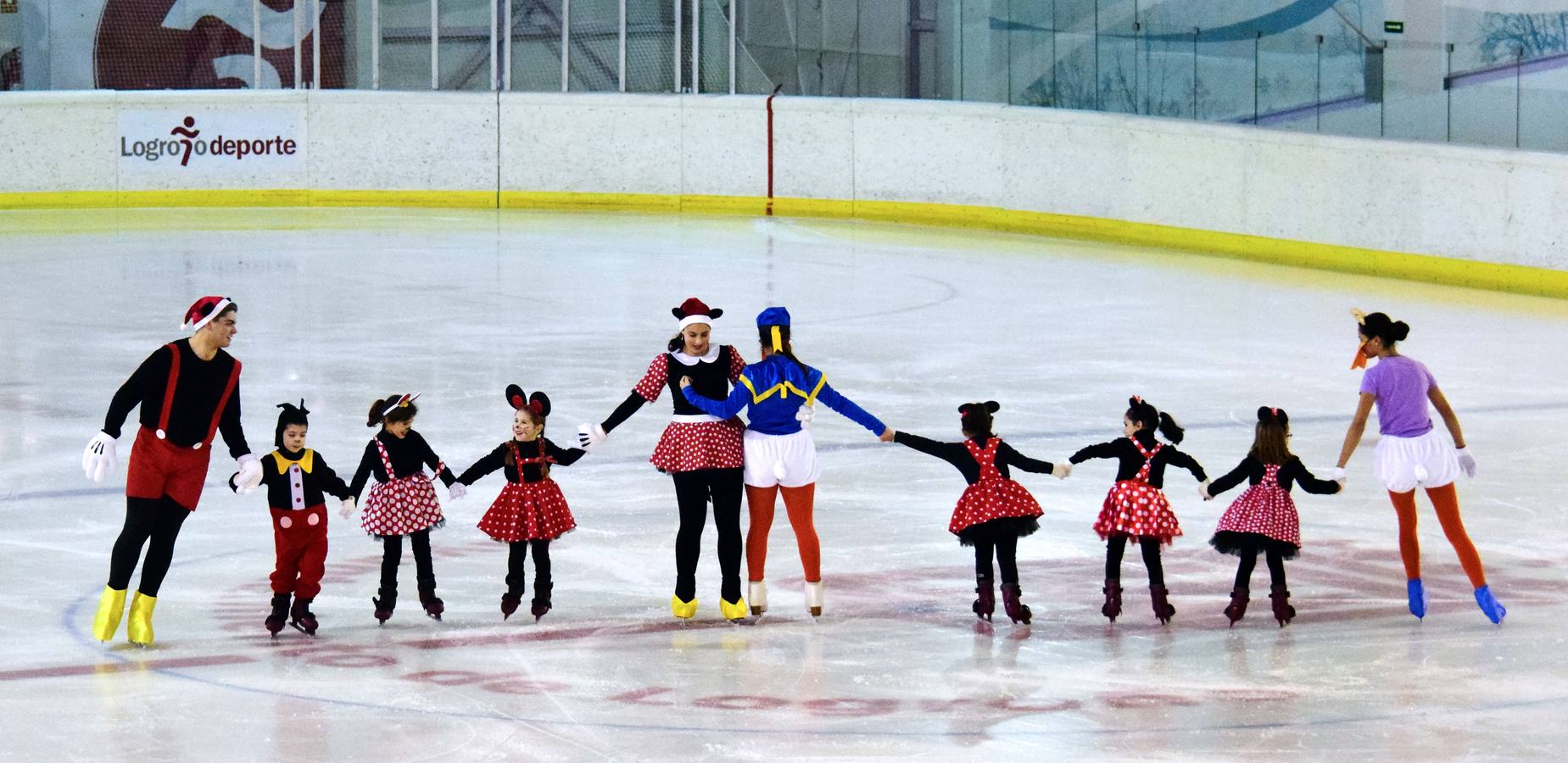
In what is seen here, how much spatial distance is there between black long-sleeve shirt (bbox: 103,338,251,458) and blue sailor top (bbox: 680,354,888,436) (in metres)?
1.58

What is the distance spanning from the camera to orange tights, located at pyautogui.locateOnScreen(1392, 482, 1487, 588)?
7.75 m

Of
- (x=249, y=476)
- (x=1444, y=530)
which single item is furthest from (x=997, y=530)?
(x=249, y=476)

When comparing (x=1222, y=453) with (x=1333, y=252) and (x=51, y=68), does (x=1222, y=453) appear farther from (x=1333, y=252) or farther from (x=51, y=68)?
(x=51, y=68)

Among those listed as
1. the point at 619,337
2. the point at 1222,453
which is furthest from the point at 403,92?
the point at 1222,453

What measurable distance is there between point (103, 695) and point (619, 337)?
8890mm

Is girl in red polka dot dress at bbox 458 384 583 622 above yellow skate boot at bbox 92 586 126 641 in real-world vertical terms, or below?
above

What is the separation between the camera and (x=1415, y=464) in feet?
25.4

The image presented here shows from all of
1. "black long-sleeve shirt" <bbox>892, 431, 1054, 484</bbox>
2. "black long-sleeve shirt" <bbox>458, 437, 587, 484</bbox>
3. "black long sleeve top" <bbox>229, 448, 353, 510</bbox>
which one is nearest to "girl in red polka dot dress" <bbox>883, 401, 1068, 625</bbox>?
"black long-sleeve shirt" <bbox>892, 431, 1054, 484</bbox>

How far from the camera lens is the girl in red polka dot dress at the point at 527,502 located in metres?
7.70

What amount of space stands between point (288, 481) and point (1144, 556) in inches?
114

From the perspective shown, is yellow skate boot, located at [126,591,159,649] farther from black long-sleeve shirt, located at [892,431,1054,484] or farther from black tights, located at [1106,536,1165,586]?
black tights, located at [1106,536,1165,586]

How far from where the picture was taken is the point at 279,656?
23.8ft

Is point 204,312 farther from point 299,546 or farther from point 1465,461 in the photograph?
point 1465,461

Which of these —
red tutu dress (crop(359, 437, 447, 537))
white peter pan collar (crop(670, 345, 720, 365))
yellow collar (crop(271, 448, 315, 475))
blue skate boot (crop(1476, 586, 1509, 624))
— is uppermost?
white peter pan collar (crop(670, 345, 720, 365))
